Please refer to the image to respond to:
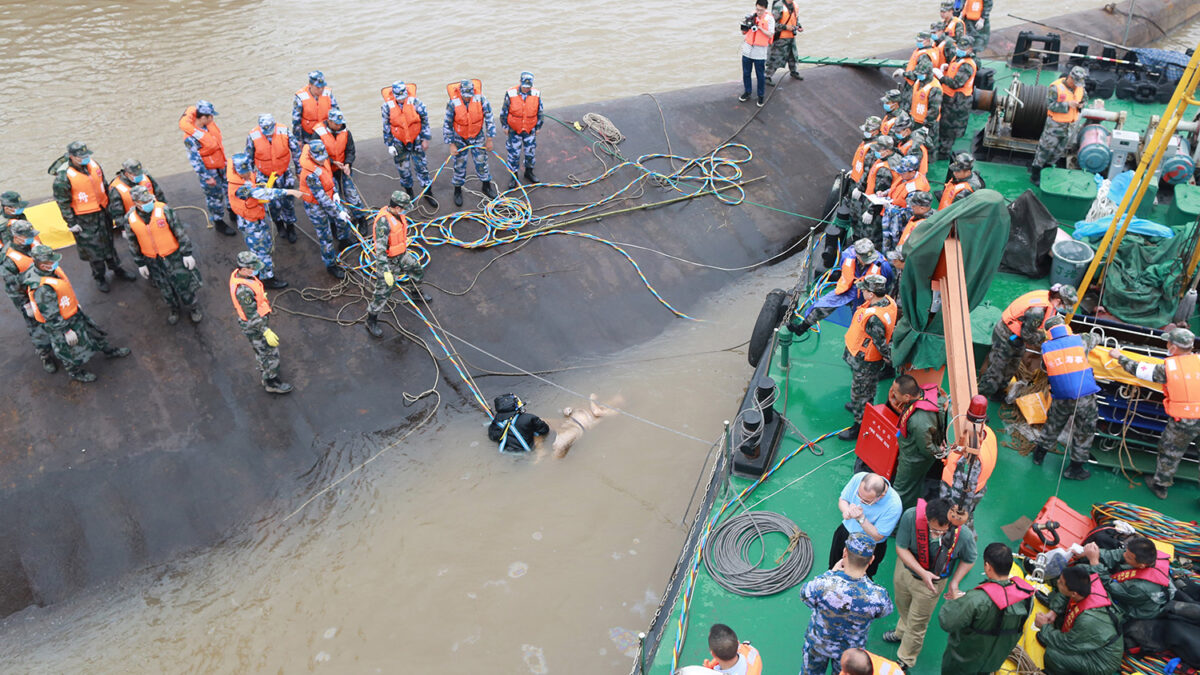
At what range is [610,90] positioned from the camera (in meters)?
18.9

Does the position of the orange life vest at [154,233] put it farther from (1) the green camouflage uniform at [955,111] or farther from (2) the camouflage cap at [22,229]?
(1) the green camouflage uniform at [955,111]

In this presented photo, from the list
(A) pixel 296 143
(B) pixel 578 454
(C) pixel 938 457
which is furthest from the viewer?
(A) pixel 296 143

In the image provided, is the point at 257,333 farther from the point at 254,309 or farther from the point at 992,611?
the point at 992,611

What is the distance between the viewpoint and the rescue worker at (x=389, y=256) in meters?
9.77

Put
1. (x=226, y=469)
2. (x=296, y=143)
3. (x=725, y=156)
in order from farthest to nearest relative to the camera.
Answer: (x=725, y=156) < (x=296, y=143) < (x=226, y=469)

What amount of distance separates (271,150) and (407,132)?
1769 mm

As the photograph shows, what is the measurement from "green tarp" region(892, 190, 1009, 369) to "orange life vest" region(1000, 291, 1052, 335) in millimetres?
376

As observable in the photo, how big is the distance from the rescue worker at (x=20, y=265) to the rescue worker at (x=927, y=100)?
10.9 metres

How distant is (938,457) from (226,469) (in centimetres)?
695

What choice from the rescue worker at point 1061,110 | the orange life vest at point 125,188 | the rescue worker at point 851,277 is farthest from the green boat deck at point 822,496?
the orange life vest at point 125,188

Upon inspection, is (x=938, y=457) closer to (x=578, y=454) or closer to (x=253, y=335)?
(x=578, y=454)

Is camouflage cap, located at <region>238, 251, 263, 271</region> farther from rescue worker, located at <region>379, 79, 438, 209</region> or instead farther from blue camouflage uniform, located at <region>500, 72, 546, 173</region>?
blue camouflage uniform, located at <region>500, 72, 546, 173</region>

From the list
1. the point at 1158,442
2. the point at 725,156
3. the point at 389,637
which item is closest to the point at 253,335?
the point at 389,637

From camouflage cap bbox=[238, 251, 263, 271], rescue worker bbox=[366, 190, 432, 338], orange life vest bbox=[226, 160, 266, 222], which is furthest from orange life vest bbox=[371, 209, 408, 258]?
orange life vest bbox=[226, 160, 266, 222]
